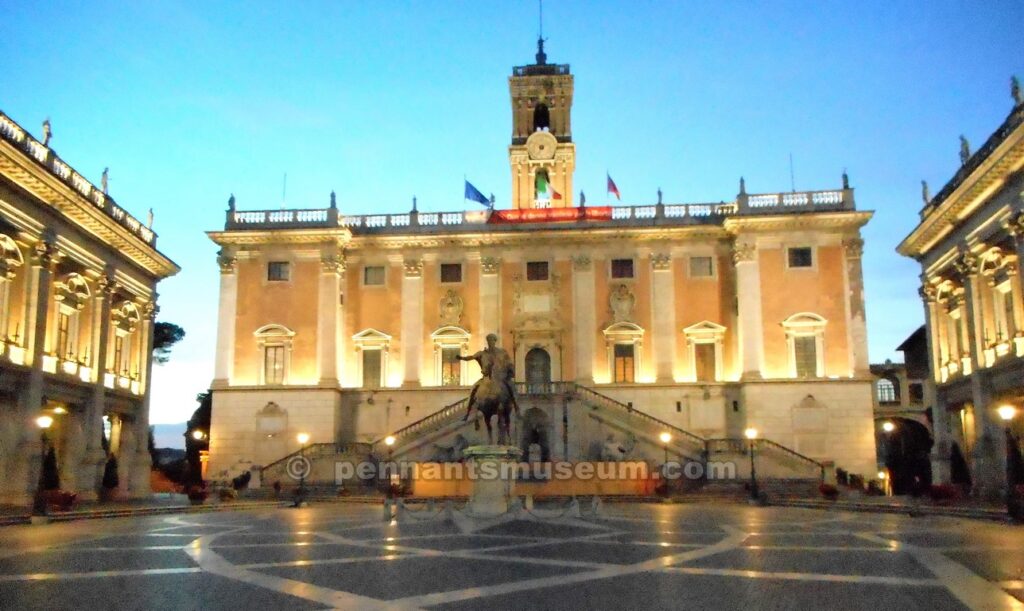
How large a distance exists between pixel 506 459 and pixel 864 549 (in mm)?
9825

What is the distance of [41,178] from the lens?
31.6 metres

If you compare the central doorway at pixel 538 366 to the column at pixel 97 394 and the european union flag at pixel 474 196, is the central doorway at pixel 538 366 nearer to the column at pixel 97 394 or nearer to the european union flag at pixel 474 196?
the european union flag at pixel 474 196

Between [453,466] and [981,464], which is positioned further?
[453,466]

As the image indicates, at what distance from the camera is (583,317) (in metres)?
47.8

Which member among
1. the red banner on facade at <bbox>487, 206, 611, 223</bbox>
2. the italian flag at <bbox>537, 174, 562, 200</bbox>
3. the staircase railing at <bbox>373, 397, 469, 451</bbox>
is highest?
the italian flag at <bbox>537, 174, 562, 200</bbox>

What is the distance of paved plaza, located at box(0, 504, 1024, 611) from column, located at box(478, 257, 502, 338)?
25.7 m

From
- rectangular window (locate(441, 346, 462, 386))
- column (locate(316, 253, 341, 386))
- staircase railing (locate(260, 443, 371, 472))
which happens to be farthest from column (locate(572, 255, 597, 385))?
column (locate(316, 253, 341, 386))

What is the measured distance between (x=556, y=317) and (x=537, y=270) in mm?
2931

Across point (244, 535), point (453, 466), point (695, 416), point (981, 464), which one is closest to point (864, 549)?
point (244, 535)

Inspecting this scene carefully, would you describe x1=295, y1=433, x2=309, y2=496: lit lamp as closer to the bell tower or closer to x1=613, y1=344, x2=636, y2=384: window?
x1=613, y1=344, x2=636, y2=384: window

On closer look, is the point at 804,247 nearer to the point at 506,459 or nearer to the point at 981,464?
the point at 981,464

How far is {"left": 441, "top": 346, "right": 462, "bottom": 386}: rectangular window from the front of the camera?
47.6 meters

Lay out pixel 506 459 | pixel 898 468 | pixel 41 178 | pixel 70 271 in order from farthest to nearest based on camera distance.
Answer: pixel 898 468 → pixel 70 271 → pixel 41 178 → pixel 506 459

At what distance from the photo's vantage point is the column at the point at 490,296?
48.2m
